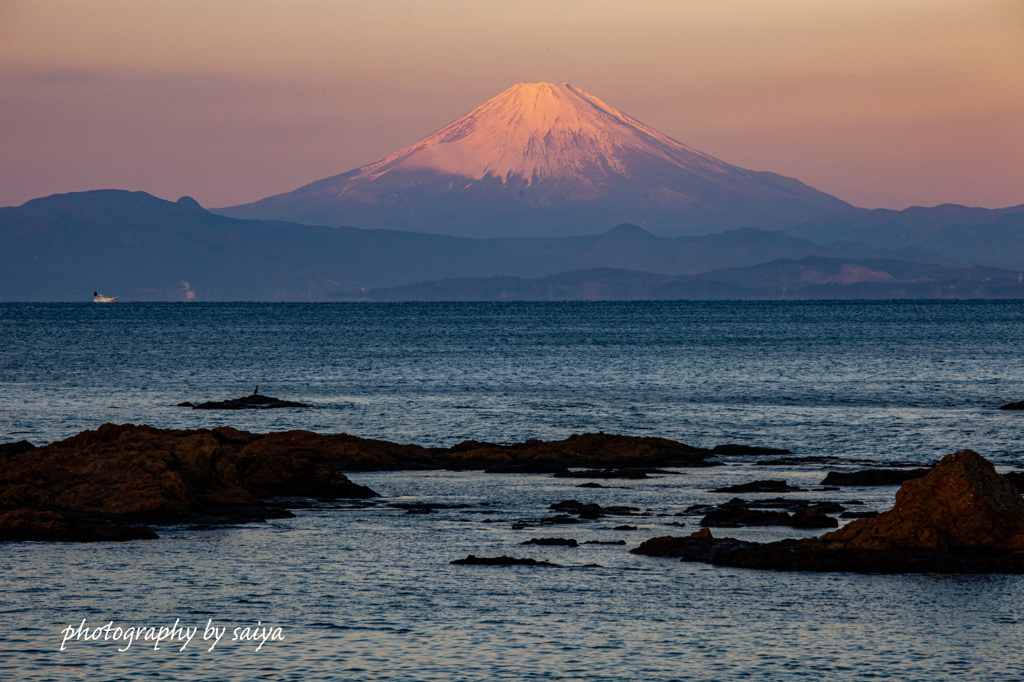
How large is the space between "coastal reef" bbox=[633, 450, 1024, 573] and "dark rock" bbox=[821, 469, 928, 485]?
11.5m

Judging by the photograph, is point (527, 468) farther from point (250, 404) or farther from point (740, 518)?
point (250, 404)

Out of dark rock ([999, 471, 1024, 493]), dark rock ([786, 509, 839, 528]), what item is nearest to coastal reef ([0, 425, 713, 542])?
dark rock ([786, 509, 839, 528])

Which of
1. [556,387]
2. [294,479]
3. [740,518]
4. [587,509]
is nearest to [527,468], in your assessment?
[294,479]

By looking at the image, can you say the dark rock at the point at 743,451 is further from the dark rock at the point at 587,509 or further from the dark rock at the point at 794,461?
the dark rock at the point at 587,509

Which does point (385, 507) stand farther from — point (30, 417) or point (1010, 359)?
point (1010, 359)

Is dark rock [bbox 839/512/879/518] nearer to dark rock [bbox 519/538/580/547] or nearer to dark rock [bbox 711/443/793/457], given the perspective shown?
dark rock [bbox 519/538/580/547]

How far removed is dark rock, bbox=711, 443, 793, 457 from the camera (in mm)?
43625

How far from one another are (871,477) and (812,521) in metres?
9.43

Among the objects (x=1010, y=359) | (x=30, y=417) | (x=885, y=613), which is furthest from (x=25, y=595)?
(x=1010, y=359)

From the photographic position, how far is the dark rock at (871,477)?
3359 centimetres

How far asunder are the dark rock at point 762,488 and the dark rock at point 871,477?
5.53 feet

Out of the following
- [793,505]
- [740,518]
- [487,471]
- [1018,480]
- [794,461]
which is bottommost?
[794,461]

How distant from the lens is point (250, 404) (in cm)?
6169

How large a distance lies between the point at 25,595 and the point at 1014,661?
573 inches
